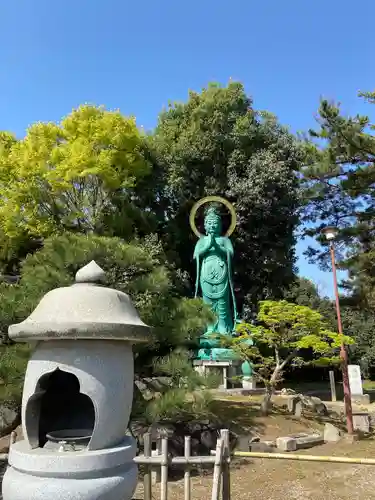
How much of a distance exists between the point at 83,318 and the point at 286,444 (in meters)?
6.81

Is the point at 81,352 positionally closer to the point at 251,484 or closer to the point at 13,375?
the point at 13,375

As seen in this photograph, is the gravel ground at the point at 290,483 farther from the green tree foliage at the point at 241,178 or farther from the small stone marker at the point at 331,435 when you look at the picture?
the green tree foliage at the point at 241,178

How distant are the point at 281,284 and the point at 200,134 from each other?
736cm

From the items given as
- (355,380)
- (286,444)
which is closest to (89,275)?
(286,444)

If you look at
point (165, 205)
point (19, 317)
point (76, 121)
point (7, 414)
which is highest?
point (76, 121)

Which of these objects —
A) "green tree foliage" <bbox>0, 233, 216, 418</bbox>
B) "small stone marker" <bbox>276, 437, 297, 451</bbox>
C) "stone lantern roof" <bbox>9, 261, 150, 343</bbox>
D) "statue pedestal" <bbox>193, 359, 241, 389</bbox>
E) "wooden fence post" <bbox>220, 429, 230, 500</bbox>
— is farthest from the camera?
"statue pedestal" <bbox>193, 359, 241, 389</bbox>

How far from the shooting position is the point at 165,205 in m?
19.0

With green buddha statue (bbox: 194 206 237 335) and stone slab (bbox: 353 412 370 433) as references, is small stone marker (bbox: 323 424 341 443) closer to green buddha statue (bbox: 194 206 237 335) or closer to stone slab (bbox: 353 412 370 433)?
stone slab (bbox: 353 412 370 433)

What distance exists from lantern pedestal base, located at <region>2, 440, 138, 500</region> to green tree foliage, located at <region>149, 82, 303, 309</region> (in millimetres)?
14412

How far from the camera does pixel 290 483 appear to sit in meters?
7.02

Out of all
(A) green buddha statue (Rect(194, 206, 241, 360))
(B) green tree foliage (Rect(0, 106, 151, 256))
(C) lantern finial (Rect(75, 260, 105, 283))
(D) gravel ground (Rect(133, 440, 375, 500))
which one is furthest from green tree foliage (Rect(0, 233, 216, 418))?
(A) green buddha statue (Rect(194, 206, 241, 360))

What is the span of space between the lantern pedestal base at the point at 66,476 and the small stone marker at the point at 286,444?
6057 millimetres

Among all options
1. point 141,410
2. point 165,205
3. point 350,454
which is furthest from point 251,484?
point 165,205

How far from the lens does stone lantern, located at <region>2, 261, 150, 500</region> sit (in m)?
3.33
